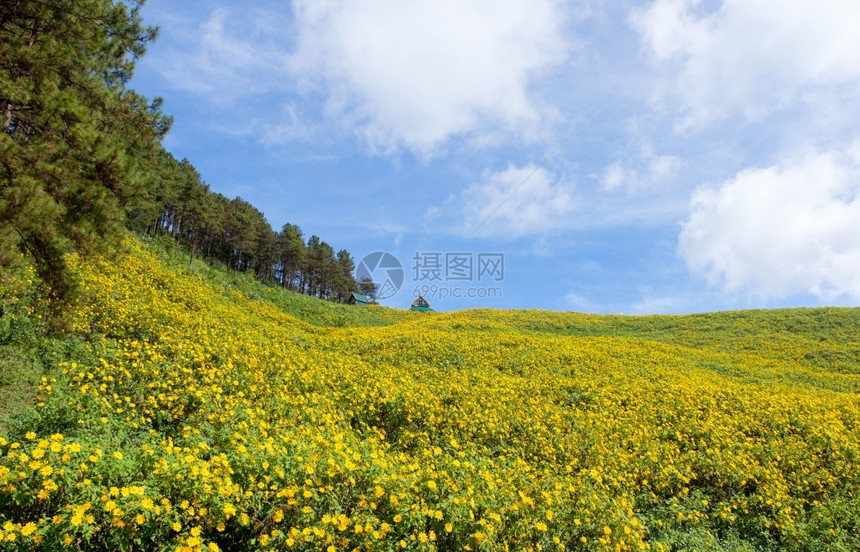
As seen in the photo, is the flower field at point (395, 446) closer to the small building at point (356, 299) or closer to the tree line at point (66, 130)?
the tree line at point (66, 130)

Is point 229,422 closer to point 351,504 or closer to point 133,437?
point 133,437

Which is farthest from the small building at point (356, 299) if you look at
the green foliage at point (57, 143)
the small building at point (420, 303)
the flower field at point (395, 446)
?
the green foliage at point (57, 143)

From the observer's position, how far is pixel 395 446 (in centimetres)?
858

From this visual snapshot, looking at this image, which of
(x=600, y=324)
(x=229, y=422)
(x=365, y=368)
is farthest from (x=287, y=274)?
(x=229, y=422)

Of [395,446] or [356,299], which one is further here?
[356,299]

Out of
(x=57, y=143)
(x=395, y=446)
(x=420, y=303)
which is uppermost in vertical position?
(x=420, y=303)

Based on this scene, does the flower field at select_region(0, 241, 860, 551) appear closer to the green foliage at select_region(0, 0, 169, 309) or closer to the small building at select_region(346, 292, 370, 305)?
the green foliage at select_region(0, 0, 169, 309)

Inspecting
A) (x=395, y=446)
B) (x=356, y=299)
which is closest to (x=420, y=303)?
(x=356, y=299)

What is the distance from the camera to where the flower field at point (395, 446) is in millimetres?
4293

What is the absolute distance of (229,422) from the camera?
23.1 ft

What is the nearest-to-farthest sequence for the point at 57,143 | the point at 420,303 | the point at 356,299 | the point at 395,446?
the point at 57,143, the point at 395,446, the point at 420,303, the point at 356,299

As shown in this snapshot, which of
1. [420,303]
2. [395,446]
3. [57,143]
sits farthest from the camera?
[420,303]

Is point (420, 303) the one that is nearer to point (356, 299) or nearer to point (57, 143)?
point (356, 299)

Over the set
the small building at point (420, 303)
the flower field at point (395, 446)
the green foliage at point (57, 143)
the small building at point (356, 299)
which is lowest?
the flower field at point (395, 446)
